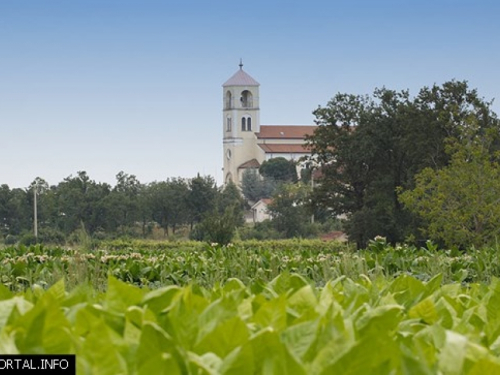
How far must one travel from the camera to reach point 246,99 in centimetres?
15200

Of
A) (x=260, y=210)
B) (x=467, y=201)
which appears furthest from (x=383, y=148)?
(x=260, y=210)

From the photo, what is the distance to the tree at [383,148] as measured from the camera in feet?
156

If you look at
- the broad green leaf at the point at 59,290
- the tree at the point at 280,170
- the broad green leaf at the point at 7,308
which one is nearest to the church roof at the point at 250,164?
the tree at the point at 280,170

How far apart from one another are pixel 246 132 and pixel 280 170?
2085 centimetres

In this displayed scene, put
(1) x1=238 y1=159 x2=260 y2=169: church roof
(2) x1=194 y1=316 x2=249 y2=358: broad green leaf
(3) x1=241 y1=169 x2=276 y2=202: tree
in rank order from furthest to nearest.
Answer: (1) x1=238 y1=159 x2=260 y2=169: church roof → (3) x1=241 y1=169 x2=276 y2=202: tree → (2) x1=194 y1=316 x2=249 y2=358: broad green leaf

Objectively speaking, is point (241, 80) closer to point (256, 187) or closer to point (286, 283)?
point (256, 187)

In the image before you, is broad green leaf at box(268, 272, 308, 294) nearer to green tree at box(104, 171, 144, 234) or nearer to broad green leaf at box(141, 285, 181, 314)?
broad green leaf at box(141, 285, 181, 314)

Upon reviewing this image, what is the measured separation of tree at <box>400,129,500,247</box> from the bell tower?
109228 mm

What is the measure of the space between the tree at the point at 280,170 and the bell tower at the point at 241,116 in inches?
627

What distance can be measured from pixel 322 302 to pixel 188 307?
23.0 inches

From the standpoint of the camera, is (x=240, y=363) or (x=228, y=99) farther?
(x=228, y=99)

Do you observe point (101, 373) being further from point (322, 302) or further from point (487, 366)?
point (322, 302)

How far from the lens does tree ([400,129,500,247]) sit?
1468 inches

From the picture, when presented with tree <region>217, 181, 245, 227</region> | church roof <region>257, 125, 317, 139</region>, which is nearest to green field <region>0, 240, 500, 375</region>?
tree <region>217, 181, 245, 227</region>
